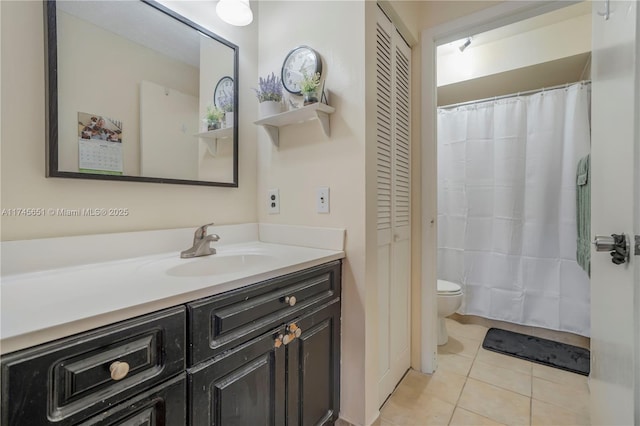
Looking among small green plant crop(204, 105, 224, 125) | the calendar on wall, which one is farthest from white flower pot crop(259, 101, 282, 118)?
the calendar on wall

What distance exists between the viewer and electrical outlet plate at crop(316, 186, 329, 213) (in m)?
1.30

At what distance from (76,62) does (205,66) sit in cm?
52

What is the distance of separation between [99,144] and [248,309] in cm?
82

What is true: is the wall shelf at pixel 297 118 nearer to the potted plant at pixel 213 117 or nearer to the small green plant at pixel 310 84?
the small green plant at pixel 310 84

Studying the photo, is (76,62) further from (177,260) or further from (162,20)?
(177,260)

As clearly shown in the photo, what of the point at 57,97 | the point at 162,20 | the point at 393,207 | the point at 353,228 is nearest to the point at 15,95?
the point at 57,97

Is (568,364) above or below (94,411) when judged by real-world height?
below

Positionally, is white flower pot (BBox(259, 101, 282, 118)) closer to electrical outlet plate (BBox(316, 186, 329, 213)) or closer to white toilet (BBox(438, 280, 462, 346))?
electrical outlet plate (BBox(316, 186, 329, 213))

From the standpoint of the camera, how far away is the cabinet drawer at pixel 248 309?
0.72 metres

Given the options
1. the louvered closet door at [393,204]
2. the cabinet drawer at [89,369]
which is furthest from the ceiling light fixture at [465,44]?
the cabinet drawer at [89,369]

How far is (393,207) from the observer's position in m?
1.53

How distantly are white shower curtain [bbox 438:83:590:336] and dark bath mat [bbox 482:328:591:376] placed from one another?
5.0 inches

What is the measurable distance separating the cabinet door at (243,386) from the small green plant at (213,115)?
1030 millimetres

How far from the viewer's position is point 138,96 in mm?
1123
